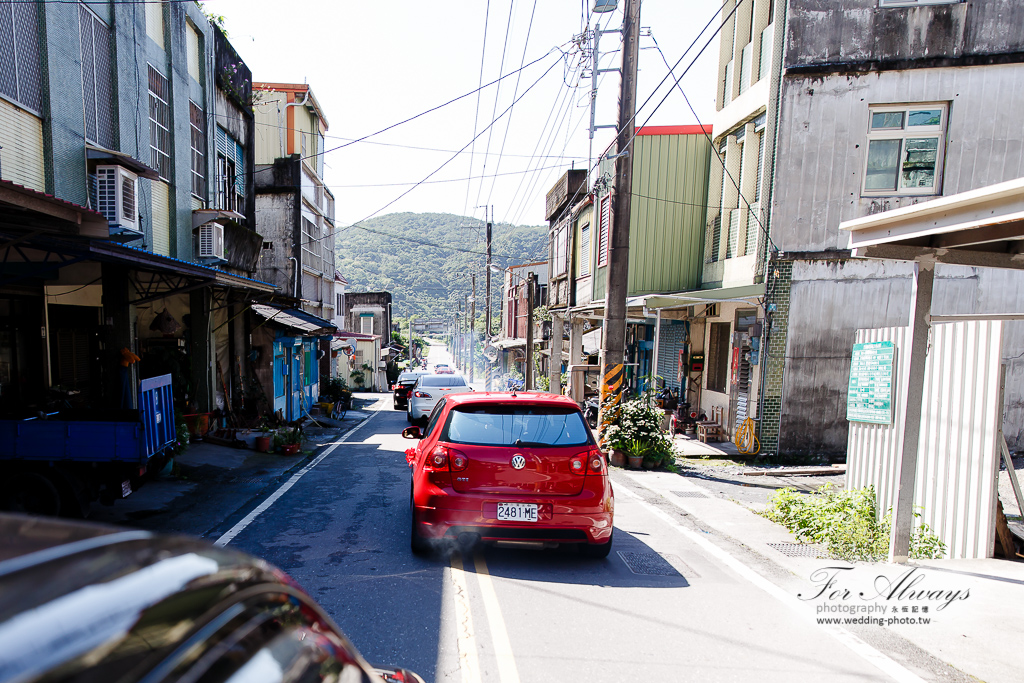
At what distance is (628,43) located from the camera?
1005 cm

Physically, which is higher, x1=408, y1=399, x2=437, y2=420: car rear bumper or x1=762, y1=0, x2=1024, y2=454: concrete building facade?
x1=762, y1=0, x2=1024, y2=454: concrete building facade

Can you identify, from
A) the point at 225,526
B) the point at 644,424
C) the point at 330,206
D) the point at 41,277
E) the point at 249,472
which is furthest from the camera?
the point at 330,206

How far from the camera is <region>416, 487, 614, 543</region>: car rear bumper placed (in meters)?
4.87

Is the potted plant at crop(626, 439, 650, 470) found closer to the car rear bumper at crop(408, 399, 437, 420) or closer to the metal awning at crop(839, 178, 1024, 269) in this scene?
the metal awning at crop(839, 178, 1024, 269)

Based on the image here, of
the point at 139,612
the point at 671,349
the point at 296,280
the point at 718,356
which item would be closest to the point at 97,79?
the point at 139,612

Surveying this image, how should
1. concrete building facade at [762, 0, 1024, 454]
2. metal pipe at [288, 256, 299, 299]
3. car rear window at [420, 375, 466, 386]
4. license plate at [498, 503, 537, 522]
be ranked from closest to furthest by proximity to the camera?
license plate at [498, 503, 537, 522] → concrete building facade at [762, 0, 1024, 454] → car rear window at [420, 375, 466, 386] → metal pipe at [288, 256, 299, 299]

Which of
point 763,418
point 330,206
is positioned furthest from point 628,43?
point 330,206

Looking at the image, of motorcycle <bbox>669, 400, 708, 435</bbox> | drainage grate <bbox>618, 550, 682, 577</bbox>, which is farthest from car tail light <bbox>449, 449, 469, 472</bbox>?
motorcycle <bbox>669, 400, 708, 435</bbox>

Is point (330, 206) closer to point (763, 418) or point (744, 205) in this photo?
point (744, 205)

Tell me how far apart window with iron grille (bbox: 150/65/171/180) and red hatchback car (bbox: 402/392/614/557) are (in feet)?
37.6

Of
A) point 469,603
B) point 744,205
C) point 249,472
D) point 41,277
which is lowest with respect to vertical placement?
point 249,472

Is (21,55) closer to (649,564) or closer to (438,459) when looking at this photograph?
(438,459)

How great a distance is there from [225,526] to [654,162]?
1357cm

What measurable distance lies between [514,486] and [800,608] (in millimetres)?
2402
